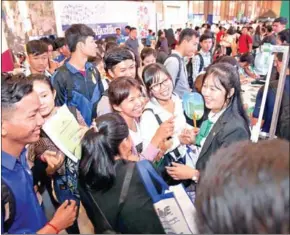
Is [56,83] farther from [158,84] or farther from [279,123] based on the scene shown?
[279,123]

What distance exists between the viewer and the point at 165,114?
5.28ft

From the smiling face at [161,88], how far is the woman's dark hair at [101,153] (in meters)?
0.64

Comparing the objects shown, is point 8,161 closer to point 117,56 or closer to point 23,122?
point 23,122

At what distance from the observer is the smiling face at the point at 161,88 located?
167cm

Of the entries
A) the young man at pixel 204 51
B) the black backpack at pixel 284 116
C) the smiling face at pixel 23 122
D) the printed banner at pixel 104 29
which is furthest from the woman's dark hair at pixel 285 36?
the printed banner at pixel 104 29

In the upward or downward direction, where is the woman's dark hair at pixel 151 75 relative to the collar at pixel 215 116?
upward

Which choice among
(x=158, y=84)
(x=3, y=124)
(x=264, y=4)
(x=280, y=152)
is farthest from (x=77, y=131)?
(x=264, y=4)

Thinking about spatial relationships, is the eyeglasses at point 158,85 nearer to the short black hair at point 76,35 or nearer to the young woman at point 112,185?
the young woman at point 112,185

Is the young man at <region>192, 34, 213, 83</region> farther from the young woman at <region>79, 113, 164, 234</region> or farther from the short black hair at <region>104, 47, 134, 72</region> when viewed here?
the young woman at <region>79, 113, 164, 234</region>

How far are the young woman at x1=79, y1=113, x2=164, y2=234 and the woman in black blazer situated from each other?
1.26 feet

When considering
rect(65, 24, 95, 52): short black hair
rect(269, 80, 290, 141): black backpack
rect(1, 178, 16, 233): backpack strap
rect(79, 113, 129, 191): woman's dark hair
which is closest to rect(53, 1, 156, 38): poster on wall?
rect(65, 24, 95, 52): short black hair

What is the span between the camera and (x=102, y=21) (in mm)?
8125

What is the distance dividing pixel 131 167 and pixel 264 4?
26913 millimetres

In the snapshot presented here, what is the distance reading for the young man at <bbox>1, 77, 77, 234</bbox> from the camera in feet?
3.02
